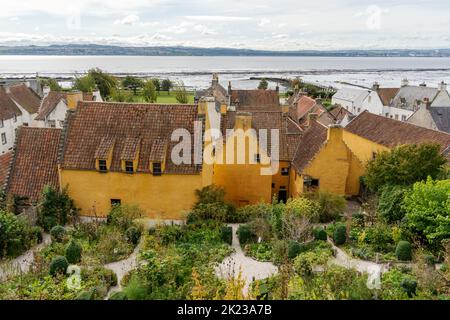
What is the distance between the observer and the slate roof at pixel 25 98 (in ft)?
201

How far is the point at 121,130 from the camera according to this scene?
29.5 metres

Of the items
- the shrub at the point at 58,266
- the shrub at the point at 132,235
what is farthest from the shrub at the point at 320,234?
the shrub at the point at 58,266

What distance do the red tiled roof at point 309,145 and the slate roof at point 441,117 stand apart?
2003 cm

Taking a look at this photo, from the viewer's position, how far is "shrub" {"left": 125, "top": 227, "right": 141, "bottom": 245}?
24.7 metres

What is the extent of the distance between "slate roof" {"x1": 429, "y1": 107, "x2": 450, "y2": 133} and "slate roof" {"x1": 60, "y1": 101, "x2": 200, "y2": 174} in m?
33.1

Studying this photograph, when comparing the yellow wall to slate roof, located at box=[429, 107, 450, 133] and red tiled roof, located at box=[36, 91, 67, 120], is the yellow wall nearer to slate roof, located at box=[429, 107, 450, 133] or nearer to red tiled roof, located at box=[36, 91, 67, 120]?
red tiled roof, located at box=[36, 91, 67, 120]

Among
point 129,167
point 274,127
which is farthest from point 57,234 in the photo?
point 274,127

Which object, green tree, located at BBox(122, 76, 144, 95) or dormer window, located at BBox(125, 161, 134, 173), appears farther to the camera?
green tree, located at BBox(122, 76, 144, 95)

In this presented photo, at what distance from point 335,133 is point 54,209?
20685mm

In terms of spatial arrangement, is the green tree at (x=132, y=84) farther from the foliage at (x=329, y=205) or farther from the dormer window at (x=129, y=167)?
the foliage at (x=329, y=205)

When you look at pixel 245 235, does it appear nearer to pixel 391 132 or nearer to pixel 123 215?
pixel 123 215

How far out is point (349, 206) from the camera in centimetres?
3241

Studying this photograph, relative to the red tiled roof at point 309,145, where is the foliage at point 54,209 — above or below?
below

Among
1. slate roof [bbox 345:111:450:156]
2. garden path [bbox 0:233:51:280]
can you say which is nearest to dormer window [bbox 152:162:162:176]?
garden path [bbox 0:233:51:280]
